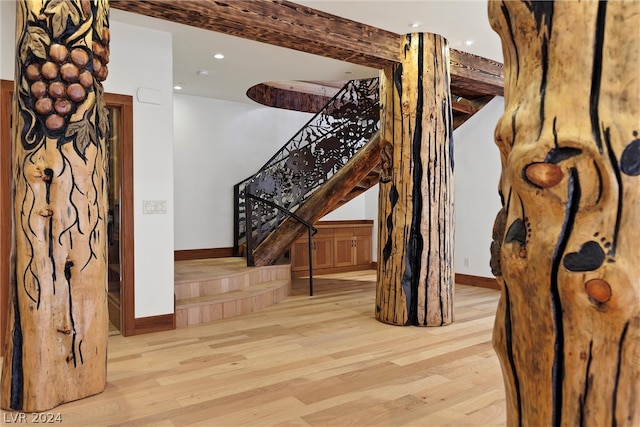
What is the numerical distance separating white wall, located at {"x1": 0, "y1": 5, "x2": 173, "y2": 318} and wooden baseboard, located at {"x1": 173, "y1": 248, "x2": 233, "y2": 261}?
2.45 meters

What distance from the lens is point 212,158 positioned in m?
6.98

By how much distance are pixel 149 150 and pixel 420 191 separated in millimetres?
2567

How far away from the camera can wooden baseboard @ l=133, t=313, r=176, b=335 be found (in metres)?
3.91

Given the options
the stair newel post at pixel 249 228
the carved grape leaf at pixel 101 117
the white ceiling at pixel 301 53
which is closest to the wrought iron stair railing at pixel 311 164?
the stair newel post at pixel 249 228

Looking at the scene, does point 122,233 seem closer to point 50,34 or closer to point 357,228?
point 50,34

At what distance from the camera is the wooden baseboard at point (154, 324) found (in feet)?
12.8

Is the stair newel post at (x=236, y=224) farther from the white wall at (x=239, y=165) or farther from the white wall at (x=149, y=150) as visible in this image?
the white wall at (x=149, y=150)

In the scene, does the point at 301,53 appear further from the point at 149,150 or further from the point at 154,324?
the point at 154,324

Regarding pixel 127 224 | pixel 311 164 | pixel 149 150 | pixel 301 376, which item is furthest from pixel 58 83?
pixel 311 164

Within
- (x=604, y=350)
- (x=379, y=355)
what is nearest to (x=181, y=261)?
(x=379, y=355)

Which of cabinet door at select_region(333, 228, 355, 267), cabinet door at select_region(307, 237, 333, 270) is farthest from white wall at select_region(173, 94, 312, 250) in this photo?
cabinet door at select_region(333, 228, 355, 267)

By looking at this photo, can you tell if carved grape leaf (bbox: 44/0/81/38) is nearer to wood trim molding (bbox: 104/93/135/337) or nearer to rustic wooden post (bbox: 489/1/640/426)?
wood trim molding (bbox: 104/93/135/337)

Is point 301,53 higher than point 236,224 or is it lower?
higher

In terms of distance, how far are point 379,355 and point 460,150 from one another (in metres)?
4.08
